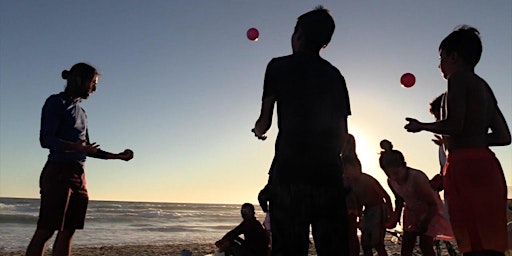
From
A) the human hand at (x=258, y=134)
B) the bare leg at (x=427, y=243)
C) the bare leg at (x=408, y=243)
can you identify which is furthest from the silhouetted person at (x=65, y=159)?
the bare leg at (x=427, y=243)

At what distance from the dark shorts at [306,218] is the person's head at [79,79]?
101 inches

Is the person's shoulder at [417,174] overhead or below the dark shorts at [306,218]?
overhead

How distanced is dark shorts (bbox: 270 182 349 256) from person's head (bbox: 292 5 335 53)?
0.84 metres

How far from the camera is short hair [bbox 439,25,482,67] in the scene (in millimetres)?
3230

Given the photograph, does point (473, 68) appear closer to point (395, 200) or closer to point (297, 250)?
point (297, 250)

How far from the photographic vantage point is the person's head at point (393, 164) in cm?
607

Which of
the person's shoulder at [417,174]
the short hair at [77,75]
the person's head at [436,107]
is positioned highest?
the short hair at [77,75]

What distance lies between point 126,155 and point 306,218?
2481 millimetres

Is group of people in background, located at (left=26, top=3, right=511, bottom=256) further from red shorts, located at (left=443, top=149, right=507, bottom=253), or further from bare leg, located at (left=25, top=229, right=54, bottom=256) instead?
bare leg, located at (left=25, top=229, right=54, bottom=256)

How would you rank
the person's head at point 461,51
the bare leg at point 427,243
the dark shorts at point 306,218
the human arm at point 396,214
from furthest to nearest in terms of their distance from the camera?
the human arm at point 396,214 < the bare leg at point 427,243 < the person's head at point 461,51 < the dark shorts at point 306,218

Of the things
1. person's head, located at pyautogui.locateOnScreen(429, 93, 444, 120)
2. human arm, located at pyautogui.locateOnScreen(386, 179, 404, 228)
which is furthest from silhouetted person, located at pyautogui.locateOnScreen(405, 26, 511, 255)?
human arm, located at pyautogui.locateOnScreen(386, 179, 404, 228)

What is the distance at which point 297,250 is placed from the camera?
8.91 ft

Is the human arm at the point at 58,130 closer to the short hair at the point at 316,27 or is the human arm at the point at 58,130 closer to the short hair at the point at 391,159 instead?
the short hair at the point at 316,27

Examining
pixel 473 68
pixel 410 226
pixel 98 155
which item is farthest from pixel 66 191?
pixel 410 226
